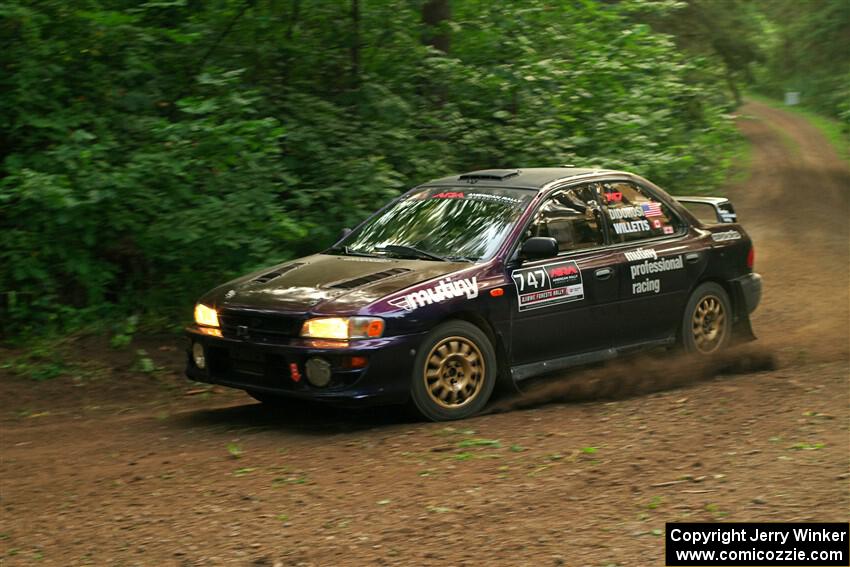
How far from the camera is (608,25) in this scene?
46.8 ft

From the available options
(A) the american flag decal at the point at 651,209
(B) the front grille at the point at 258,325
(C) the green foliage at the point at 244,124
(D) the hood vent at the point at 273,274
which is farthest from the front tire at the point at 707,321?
(B) the front grille at the point at 258,325

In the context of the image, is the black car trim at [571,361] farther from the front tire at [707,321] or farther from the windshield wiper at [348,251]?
the windshield wiper at [348,251]

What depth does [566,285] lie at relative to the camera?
8.06m

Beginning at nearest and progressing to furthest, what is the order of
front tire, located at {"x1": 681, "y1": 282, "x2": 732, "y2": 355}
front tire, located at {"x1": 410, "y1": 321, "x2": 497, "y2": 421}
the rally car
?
the rally car
front tire, located at {"x1": 410, "y1": 321, "x2": 497, "y2": 421}
front tire, located at {"x1": 681, "y1": 282, "x2": 732, "y2": 355}

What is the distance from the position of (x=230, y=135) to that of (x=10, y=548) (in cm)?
532

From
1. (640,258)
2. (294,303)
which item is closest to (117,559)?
(294,303)

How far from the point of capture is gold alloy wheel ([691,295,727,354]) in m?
9.16

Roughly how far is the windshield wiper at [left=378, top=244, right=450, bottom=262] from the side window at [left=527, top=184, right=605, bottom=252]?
2.37 feet

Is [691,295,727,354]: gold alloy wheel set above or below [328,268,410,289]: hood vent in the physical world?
below

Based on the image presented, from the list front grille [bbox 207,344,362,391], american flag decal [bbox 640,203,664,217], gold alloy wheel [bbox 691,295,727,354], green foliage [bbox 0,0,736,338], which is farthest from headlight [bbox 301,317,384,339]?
gold alloy wheel [bbox 691,295,727,354]

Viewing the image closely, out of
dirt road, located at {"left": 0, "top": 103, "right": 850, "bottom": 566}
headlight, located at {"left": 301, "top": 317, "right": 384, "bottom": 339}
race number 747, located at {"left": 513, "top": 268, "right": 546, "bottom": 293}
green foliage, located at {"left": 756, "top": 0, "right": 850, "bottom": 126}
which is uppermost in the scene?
green foliage, located at {"left": 756, "top": 0, "right": 850, "bottom": 126}

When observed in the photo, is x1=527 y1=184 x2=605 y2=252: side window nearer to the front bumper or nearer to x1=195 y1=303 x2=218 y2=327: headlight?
the front bumper

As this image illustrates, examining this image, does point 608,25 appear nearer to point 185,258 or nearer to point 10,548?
point 185,258

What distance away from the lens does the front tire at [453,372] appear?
7.18m
